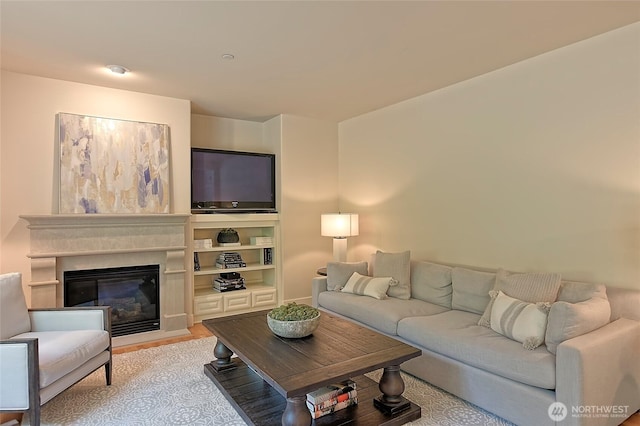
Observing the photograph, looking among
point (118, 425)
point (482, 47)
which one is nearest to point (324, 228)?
point (482, 47)

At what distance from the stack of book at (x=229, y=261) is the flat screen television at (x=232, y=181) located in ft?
1.93

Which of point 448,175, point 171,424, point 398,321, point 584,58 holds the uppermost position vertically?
point 584,58

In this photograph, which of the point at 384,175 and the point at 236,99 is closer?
the point at 236,99

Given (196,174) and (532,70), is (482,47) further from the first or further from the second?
Answer: (196,174)

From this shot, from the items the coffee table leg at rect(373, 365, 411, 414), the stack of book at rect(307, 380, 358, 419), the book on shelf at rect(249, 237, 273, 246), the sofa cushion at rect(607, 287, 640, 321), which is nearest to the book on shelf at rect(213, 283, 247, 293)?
the book on shelf at rect(249, 237, 273, 246)

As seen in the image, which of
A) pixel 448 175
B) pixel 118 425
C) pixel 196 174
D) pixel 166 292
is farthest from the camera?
pixel 196 174

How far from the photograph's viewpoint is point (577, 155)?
2879mm

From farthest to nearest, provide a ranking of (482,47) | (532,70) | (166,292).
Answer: (166,292) < (532,70) < (482,47)

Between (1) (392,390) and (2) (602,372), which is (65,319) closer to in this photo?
(1) (392,390)

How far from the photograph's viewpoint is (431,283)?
11.8ft

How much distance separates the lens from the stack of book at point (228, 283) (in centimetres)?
475

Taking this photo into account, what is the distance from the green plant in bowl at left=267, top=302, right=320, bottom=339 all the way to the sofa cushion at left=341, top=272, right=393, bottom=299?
48.5 inches

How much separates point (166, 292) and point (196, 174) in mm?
1423

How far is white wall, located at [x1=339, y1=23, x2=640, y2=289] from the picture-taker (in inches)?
105
